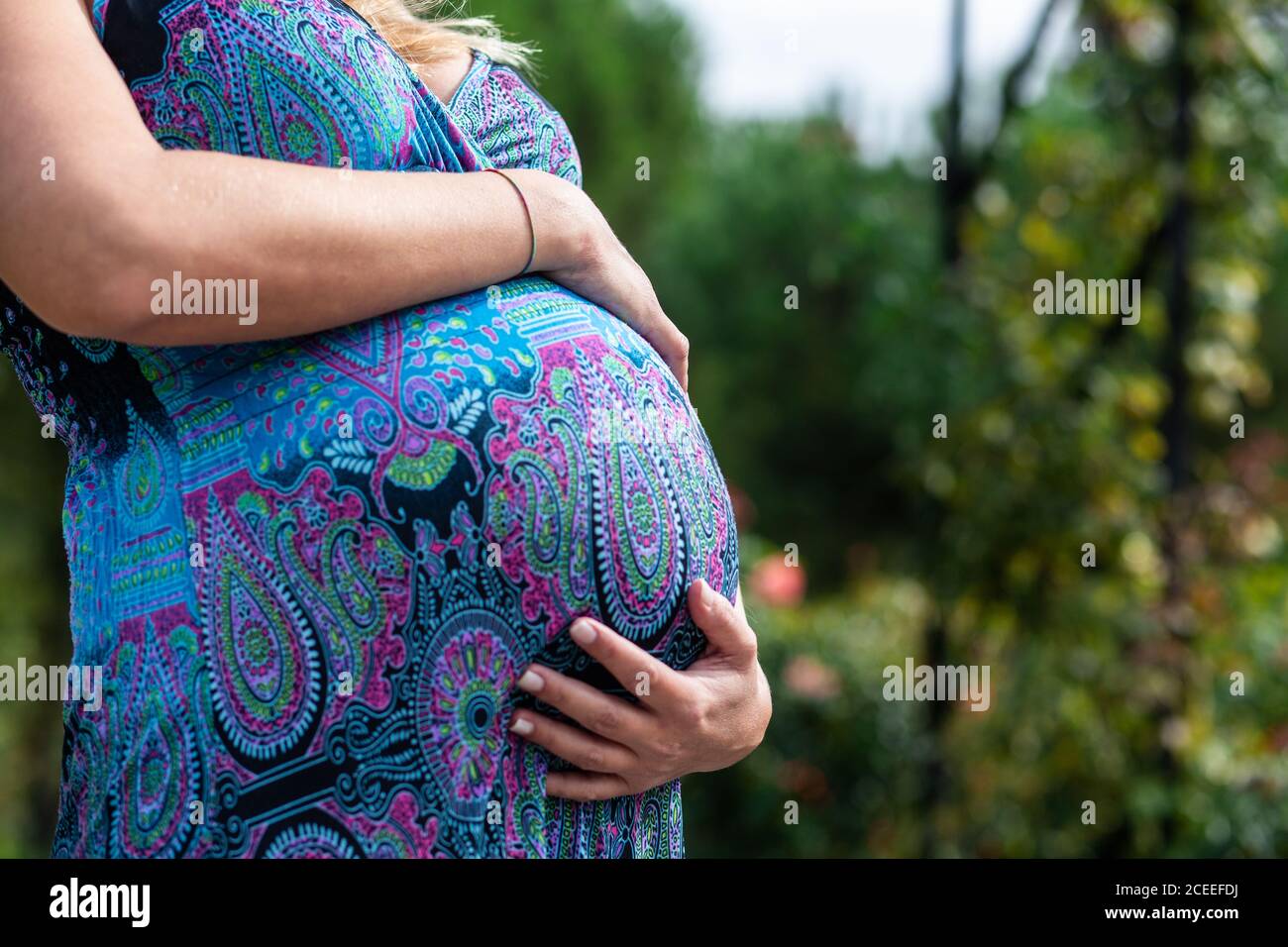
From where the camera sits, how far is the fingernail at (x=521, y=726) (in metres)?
0.97

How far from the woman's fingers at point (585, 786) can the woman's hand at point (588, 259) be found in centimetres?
42

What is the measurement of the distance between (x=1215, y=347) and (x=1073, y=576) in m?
0.69

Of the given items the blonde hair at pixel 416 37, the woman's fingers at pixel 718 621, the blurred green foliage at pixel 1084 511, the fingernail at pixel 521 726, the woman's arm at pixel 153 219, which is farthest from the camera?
the blurred green foliage at pixel 1084 511

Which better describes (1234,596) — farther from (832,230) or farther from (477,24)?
(832,230)

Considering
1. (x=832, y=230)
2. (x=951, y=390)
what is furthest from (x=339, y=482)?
(x=832, y=230)

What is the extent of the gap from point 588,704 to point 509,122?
568mm

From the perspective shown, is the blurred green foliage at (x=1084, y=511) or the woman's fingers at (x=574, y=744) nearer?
the woman's fingers at (x=574, y=744)

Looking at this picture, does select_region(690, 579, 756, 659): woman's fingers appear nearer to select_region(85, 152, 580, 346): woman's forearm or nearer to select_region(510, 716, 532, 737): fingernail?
select_region(510, 716, 532, 737): fingernail

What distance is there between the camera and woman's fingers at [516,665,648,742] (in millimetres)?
982

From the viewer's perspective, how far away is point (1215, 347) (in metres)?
3.16

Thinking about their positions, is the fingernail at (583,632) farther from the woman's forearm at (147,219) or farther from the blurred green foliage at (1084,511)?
the blurred green foliage at (1084,511)

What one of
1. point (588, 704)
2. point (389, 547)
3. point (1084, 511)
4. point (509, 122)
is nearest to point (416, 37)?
point (509, 122)

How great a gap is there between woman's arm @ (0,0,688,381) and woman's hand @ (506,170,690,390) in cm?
12

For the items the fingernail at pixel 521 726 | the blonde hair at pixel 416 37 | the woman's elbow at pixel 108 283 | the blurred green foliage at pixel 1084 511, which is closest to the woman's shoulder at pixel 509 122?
the blonde hair at pixel 416 37
